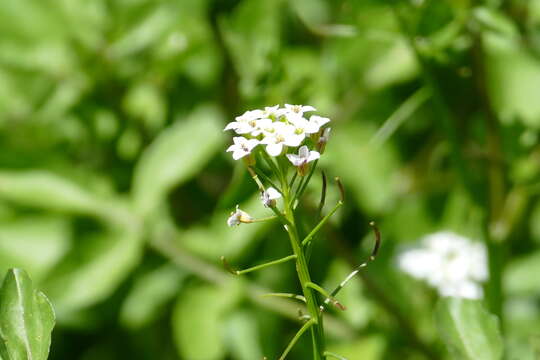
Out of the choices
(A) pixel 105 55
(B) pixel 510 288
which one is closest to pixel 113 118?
(A) pixel 105 55

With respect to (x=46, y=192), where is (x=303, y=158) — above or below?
below

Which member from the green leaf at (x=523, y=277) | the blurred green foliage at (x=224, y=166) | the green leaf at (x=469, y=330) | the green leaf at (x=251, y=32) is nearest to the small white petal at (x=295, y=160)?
the green leaf at (x=469, y=330)

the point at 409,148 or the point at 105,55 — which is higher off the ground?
the point at 105,55

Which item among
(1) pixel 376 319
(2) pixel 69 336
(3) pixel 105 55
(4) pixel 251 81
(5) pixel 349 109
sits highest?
(3) pixel 105 55

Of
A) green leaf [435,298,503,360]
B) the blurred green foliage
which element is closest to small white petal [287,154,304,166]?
green leaf [435,298,503,360]

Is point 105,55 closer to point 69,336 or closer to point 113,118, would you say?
point 113,118

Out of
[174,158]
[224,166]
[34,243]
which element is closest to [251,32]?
[174,158]

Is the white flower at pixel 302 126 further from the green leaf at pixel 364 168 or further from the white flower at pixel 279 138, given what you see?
the green leaf at pixel 364 168

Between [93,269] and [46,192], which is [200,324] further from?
[46,192]
